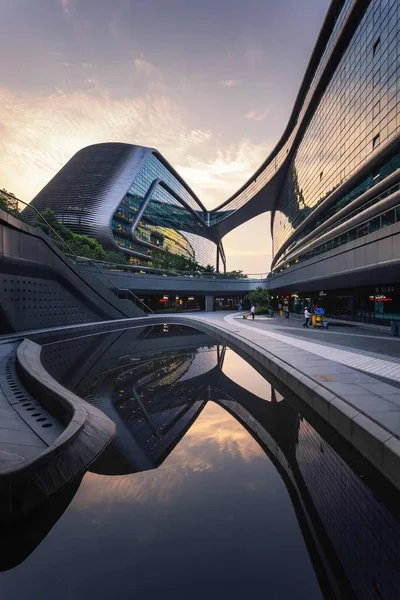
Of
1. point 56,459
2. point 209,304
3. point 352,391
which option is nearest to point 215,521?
point 56,459

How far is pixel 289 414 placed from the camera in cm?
717

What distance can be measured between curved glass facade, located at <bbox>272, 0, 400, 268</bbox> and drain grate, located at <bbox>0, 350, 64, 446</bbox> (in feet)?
66.2

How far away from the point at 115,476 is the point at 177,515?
124 centimetres

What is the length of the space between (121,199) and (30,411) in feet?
256

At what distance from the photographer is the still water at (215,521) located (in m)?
2.87

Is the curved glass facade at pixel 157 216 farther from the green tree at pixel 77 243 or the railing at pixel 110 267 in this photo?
the railing at pixel 110 267

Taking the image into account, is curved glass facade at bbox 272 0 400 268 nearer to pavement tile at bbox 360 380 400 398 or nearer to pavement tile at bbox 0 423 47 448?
pavement tile at bbox 360 380 400 398

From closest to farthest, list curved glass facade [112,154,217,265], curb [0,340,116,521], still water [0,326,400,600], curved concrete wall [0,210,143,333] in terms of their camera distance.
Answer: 1. still water [0,326,400,600]
2. curb [0,340,116,521]
3. curved concrete wall [0,210,143,333]
4. curved glass facade [112,154,217,265]

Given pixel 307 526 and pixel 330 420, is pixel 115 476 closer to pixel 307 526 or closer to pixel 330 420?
pixel 307 526

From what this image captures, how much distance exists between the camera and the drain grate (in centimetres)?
515

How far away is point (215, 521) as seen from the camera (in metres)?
3.71

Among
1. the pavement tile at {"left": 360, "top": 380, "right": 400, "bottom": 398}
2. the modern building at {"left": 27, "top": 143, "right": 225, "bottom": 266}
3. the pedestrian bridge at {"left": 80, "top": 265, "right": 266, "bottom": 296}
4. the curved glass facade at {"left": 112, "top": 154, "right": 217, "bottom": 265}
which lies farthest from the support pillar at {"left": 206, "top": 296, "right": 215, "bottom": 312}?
the pavement tile at {"left": 360, "top": 380, "right": 400, "bottom": 398}

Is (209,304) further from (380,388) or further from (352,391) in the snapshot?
(352,391)

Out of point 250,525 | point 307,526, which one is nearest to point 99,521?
point 250,525
